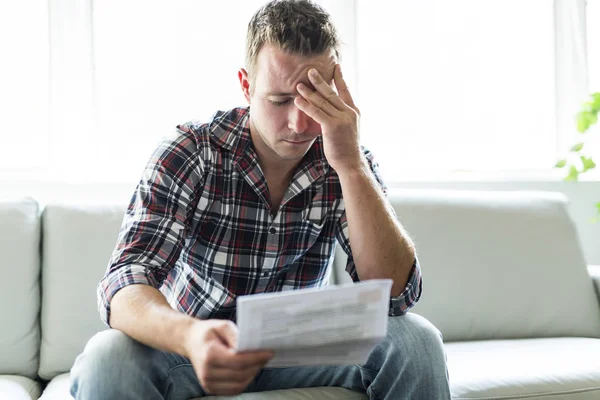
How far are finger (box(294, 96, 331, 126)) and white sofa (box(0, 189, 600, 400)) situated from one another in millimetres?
539

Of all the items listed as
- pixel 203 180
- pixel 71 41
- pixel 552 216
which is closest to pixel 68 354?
pixel 203 180

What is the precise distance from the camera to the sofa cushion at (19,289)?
185 centimetres

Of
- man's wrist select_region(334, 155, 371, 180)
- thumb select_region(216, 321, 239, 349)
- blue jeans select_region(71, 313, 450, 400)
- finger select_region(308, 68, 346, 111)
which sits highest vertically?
finger select_region(308, 68, 346, 111)

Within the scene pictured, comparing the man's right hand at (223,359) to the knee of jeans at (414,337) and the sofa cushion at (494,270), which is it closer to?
the knee of jeans at (414,337)

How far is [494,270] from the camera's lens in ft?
7.14

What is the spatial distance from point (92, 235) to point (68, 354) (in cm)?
32

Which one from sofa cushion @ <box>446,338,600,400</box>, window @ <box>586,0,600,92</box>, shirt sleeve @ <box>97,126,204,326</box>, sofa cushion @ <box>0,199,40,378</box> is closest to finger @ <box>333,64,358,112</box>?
shirt sleeve @ <box>97,126,204,326</box>

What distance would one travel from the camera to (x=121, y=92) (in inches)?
99.6

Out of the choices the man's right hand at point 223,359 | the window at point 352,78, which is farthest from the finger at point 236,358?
the window at point 352,78

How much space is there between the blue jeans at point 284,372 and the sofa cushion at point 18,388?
477mm

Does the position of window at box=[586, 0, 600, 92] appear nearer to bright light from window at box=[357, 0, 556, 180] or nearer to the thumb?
bright light from window at box=[357, 0, 556, 180]

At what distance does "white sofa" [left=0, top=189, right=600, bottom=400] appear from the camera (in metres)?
1.73

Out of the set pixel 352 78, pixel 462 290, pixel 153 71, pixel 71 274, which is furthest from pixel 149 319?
pixel 352 78

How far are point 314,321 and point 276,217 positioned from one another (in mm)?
563
